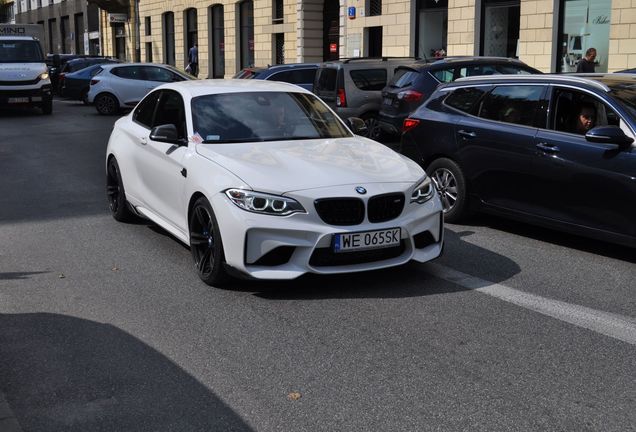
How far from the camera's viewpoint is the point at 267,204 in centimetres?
572

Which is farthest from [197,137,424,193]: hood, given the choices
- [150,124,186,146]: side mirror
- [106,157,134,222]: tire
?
[106,157,134,222]: tire

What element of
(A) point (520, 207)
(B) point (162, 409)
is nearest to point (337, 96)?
(A) point (520, 207)

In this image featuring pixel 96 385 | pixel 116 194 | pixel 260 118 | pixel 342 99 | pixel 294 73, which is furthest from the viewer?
pixel 294 73

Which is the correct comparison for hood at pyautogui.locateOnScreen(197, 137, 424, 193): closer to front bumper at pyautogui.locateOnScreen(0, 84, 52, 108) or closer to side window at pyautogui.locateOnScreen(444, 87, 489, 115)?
side window at pyautogui.locateOnScreen(444, 87, 489, 115)

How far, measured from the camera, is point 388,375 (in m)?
4.48

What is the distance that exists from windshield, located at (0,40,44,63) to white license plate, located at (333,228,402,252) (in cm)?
2068

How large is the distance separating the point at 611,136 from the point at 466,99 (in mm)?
2144

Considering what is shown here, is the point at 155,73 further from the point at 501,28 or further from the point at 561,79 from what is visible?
the point at 561,79

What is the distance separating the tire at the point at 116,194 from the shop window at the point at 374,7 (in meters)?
19.6

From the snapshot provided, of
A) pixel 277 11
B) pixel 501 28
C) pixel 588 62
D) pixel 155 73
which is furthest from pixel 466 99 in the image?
pixel 277 11

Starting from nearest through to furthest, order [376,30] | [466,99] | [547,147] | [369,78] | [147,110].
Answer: [547,147], [147,110], [466,99], [369,78], [376,30]

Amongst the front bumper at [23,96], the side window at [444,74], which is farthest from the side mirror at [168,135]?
the front bumper at [23,96]

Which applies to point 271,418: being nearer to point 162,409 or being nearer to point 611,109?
point 162,409

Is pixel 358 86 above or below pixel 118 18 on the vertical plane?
below
